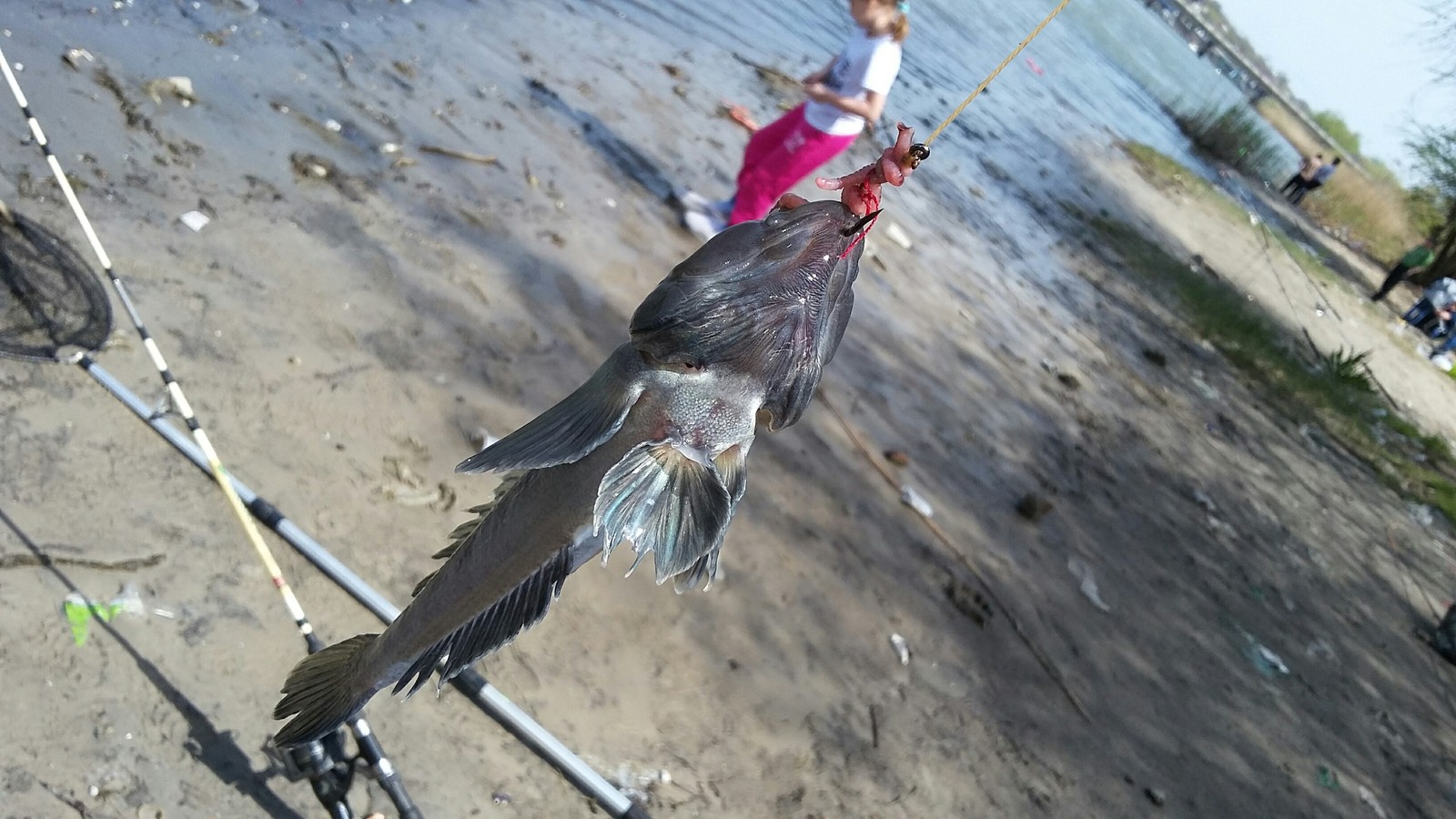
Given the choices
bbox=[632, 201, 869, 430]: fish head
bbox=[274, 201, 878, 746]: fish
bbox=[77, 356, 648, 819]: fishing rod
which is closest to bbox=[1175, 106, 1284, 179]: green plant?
bbox=[77, 356, 648, 819]: fishing rod

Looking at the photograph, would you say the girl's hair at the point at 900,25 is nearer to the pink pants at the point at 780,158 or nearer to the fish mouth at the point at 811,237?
the pink pants at the point at 780,158

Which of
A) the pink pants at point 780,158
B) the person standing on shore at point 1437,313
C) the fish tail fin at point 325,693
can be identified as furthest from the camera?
the person standing on shore at point 1437,313

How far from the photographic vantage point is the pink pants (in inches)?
251

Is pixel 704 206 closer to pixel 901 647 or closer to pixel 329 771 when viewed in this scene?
pixel 901 647

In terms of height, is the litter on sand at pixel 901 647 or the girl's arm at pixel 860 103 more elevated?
the girl's arm at pixel 860 103

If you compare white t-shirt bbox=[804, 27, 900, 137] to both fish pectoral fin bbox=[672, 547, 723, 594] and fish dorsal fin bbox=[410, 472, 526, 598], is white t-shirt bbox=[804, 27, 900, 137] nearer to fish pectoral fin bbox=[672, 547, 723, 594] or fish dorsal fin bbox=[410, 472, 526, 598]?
fish dorsal fin bbox=[410, 472, 526, 598]

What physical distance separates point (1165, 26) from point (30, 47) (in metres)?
80.9

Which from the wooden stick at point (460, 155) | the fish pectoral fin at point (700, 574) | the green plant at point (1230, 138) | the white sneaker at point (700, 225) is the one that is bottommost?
the wooden stick at point (460, 155)

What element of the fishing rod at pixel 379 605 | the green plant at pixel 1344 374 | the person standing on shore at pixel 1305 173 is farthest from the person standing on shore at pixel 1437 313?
the fishing rod at pixel 379 605

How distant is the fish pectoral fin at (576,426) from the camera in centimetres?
150

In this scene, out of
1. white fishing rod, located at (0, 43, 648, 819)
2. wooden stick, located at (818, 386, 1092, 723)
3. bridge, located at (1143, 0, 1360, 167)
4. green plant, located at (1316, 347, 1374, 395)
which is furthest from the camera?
bridge, located at (1143, 0, 1360, 167)

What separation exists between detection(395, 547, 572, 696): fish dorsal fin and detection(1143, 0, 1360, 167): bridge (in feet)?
236

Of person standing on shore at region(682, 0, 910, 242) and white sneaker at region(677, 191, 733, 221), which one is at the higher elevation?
person standing on shore at region(682, 0, 910, 242)

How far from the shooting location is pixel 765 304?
163 centimetres
